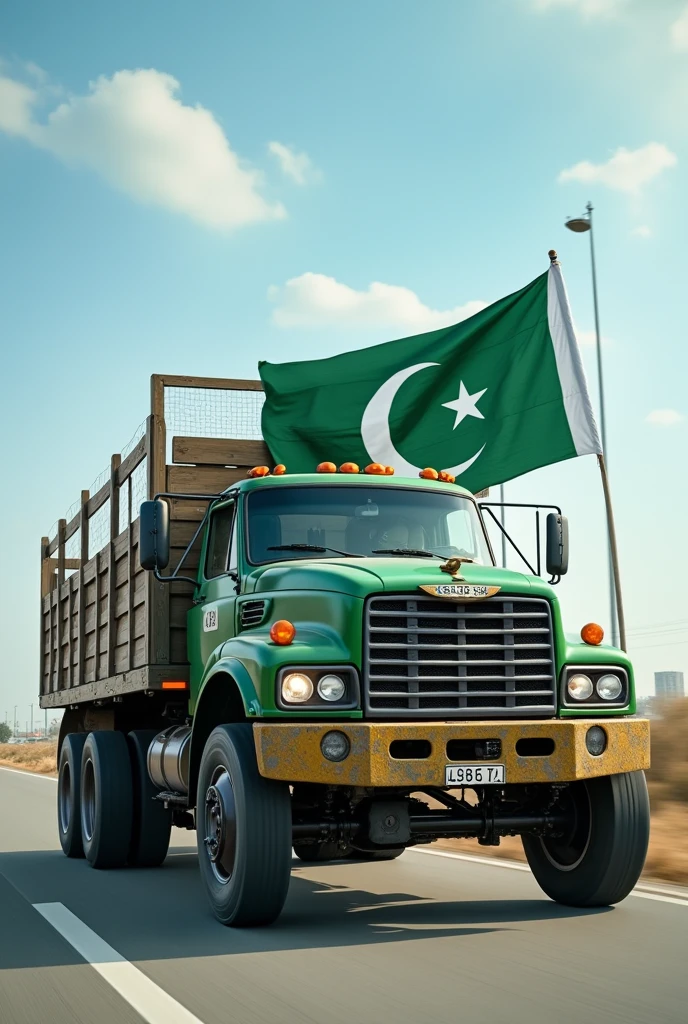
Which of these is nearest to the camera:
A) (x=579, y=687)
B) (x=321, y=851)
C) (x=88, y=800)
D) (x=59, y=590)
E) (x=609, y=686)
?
(x=579, y=687)

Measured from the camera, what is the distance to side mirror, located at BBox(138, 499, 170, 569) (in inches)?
348

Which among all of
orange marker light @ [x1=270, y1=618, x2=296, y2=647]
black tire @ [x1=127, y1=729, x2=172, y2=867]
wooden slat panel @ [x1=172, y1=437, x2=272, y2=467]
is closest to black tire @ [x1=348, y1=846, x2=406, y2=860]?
black tire @ [x1=127, y1=729, x2=172, y2=867]

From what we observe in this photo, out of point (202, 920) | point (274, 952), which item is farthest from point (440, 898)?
point (274, 952)

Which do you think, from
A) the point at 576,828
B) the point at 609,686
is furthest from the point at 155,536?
the point at 576,828

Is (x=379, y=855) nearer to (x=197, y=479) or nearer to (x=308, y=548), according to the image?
(x=308, y=548)

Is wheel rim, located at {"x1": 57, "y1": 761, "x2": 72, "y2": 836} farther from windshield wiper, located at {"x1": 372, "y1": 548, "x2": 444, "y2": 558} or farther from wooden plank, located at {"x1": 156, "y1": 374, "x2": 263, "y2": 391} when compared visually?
windshield wiper, located at {"x1": 372, "y1": 548, "x2": 444, "y2": 558}

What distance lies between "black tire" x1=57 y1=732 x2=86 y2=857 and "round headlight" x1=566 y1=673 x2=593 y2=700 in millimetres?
5874

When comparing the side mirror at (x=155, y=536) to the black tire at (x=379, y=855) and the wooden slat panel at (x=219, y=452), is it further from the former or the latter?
the black tire at (x=379, y=855)

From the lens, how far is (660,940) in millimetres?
6750

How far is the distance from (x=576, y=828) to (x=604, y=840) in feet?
1.00

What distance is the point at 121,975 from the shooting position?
19.8ft

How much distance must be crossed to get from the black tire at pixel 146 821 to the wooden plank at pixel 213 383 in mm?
3085

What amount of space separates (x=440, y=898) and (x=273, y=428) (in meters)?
5.28

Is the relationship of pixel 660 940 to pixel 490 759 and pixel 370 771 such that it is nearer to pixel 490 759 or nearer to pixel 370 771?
pixel 490 759
